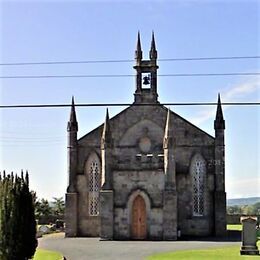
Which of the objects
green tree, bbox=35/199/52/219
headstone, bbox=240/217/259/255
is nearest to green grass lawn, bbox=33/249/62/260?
headstone, bbox=240/217/259/255

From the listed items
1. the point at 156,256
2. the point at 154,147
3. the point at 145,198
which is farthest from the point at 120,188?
the point at 156,256

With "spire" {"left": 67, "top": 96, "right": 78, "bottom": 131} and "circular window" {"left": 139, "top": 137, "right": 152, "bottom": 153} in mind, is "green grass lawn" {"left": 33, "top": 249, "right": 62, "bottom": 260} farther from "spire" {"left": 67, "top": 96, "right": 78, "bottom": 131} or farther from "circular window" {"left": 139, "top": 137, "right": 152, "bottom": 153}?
"circular window" {"left": 139, "top": 137, "right": 152, "bottom": 153}

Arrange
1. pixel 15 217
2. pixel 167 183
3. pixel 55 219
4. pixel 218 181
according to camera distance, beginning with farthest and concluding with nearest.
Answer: pixel 55 219
pixel 218 181
pixel 167 183
pixel 15 217

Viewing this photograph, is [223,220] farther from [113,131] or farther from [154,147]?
[113,131]

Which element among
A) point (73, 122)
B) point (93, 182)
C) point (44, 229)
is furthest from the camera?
point (44, 229)

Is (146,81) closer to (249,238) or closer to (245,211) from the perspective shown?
(249,238)

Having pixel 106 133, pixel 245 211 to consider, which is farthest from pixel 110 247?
pixel 245 211

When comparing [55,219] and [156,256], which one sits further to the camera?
[55,219]

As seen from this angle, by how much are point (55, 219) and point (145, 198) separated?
19.3 m

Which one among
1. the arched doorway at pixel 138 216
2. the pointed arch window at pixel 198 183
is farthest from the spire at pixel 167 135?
the arched doorway at pixel 138 216

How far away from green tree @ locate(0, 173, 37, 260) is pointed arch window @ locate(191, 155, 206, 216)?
24963mm

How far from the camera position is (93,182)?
50188 mm

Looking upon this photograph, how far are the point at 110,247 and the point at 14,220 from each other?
47.2ft

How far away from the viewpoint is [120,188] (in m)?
46.5
